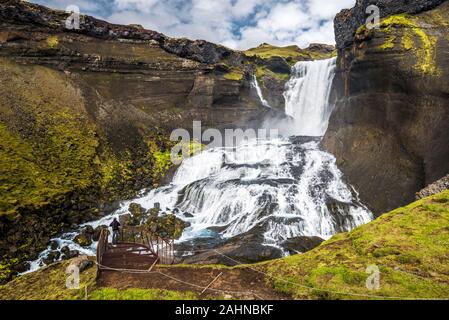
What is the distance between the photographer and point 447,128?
18094 mm

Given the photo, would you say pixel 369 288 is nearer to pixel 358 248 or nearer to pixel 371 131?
pixel 358 248

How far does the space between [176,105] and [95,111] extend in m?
10.4

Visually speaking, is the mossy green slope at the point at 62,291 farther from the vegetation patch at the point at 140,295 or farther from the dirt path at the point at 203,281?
the dirt path at the point at 203,281

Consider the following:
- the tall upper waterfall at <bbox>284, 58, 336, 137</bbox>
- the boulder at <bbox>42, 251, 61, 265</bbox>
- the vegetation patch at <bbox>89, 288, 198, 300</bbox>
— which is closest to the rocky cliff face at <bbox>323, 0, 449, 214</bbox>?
the tall upper waterfall at <bbox>284, 58, 336, 137</bbox>

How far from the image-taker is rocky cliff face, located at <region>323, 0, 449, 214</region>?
62.7ft

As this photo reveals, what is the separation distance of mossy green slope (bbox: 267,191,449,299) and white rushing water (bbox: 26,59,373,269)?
7.77 metres

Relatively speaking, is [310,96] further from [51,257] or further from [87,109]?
[51,257]

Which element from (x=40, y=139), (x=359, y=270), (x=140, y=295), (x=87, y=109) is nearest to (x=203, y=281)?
(x=140, y=295)

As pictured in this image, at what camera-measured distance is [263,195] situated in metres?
22.3

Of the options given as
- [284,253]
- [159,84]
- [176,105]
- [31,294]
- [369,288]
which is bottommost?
[284,253]

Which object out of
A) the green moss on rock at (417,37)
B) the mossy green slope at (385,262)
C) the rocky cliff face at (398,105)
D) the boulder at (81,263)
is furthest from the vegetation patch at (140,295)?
the green moss on rock at (417,37)

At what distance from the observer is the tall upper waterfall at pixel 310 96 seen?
3972cm

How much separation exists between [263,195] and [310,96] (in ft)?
85.0

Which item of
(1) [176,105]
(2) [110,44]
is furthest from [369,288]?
(2) [110,44]
